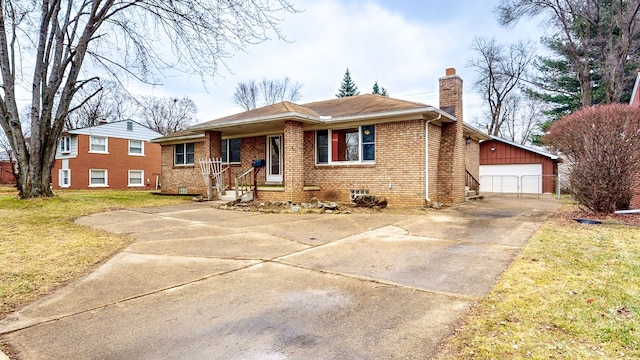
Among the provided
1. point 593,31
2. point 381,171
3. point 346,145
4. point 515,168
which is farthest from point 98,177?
point 593,31

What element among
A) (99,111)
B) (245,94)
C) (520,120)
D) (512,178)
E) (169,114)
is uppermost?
(245,94)

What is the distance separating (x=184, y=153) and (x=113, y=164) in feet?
45.3

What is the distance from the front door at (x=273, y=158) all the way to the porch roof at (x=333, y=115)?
1.58ft

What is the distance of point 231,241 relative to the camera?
6004 millimetres

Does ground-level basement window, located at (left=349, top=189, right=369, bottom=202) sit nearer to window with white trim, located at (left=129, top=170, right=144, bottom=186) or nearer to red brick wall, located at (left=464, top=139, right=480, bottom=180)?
red brick wall, located at (left=464, top=139, right=480, bottom=180)

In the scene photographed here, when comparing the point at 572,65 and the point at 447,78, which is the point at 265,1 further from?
the point at 572,65

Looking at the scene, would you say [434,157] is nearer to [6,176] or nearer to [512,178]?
[512,178]

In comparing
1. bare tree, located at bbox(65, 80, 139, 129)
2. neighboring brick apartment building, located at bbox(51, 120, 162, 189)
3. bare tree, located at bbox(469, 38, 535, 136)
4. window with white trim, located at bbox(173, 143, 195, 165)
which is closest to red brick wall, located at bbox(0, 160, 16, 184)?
bare tree, located at bbox(65, 80, 139, 129)

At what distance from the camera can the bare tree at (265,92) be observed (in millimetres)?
Result: 41531

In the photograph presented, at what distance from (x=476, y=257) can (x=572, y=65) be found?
2382cm

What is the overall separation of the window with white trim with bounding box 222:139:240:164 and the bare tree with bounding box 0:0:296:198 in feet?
14.1

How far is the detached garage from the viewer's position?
2012 cm

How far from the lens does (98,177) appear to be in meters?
25.9

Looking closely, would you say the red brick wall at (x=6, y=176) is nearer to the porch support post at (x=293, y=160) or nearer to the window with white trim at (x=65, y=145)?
the window with white trim at (x=65, y=145)
